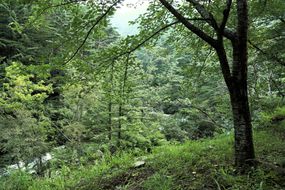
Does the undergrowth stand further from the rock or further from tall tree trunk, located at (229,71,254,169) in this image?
tall tree trunk, located at (229,71,254,169)

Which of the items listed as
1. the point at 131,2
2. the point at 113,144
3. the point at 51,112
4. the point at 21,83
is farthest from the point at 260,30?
the point at 51,112

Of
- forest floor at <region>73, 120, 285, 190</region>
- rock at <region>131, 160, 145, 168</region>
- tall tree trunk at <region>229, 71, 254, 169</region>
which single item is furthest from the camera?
rock at <region>131, 160, 145, 168</region>

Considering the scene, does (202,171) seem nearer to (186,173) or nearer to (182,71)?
(186,173)

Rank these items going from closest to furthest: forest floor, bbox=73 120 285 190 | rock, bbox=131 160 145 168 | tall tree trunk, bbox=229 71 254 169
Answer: forest floor, bbox=73 120 285 190 < tall tree trunk, bbox=229 71 254 169 < rock, bbox=131 160 145 168

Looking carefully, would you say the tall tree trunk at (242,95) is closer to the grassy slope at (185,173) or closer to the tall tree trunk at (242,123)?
the tall tree trunk at (242,123)

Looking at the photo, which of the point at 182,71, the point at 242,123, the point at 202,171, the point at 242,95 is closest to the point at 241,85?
the point at 242,95

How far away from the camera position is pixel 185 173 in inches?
144

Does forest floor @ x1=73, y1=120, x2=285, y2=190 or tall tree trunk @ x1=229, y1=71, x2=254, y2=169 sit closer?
forest floor @ x1=73, y1=120, x2=285, y2=190

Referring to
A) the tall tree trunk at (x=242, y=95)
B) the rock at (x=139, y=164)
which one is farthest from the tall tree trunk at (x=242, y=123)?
the rock at (x=139, y=164)

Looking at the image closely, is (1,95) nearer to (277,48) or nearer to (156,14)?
(156,14)

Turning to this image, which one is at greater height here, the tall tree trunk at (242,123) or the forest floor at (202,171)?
the tall tree trunk at (242,123)

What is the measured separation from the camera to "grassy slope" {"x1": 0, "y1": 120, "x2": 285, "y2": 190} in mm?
3068

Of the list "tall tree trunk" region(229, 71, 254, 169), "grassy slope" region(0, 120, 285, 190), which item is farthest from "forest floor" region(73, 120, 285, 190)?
"tall tree trunk" region(229, 71, 254, 169)

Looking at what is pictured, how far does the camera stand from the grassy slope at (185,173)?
307cm
